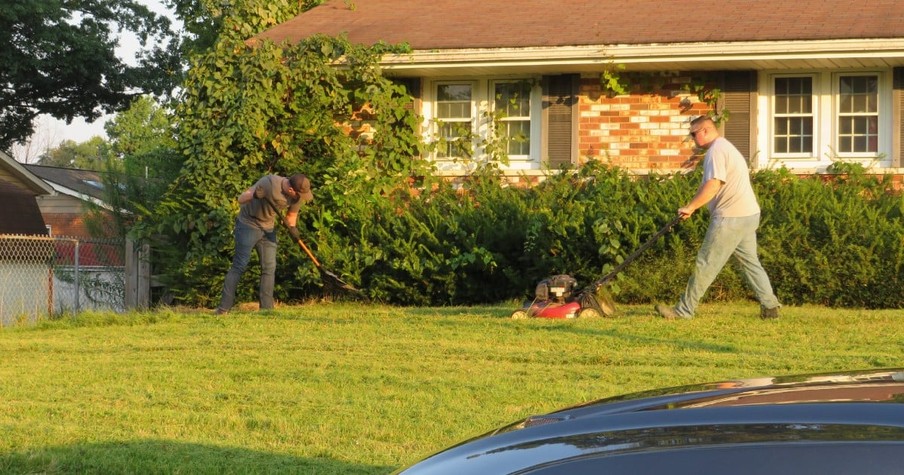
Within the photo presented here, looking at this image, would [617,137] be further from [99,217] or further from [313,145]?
[99,217]

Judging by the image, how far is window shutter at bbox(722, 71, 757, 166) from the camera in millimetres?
15422

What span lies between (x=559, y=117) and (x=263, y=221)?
481 centimetres

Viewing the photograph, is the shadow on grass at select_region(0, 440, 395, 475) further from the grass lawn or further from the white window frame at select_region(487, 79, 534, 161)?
the white window frame at select_region(487, 79, 534, 161)

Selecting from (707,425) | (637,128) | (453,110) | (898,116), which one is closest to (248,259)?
(453,110)

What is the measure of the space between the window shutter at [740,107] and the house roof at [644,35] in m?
0.25

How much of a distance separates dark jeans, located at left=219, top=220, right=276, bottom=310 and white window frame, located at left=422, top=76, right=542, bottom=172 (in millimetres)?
3514

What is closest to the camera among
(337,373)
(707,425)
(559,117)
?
(707,425)

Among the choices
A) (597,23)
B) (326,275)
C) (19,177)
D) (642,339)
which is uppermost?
(597,23)

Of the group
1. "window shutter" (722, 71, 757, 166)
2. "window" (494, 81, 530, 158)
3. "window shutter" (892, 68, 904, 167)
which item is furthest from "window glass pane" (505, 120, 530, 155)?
"window shutter" (892, 68, 904, 167)

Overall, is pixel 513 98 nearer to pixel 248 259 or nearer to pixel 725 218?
pixel 248 259

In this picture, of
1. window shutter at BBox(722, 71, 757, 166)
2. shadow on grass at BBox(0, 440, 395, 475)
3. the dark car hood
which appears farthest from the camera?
window shutter at BBox(722, 71, 757, 166)

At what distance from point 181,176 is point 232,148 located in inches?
30.8

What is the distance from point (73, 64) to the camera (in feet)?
108

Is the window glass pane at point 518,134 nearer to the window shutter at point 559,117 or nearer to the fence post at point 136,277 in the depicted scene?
the window shutter at point 559,117
